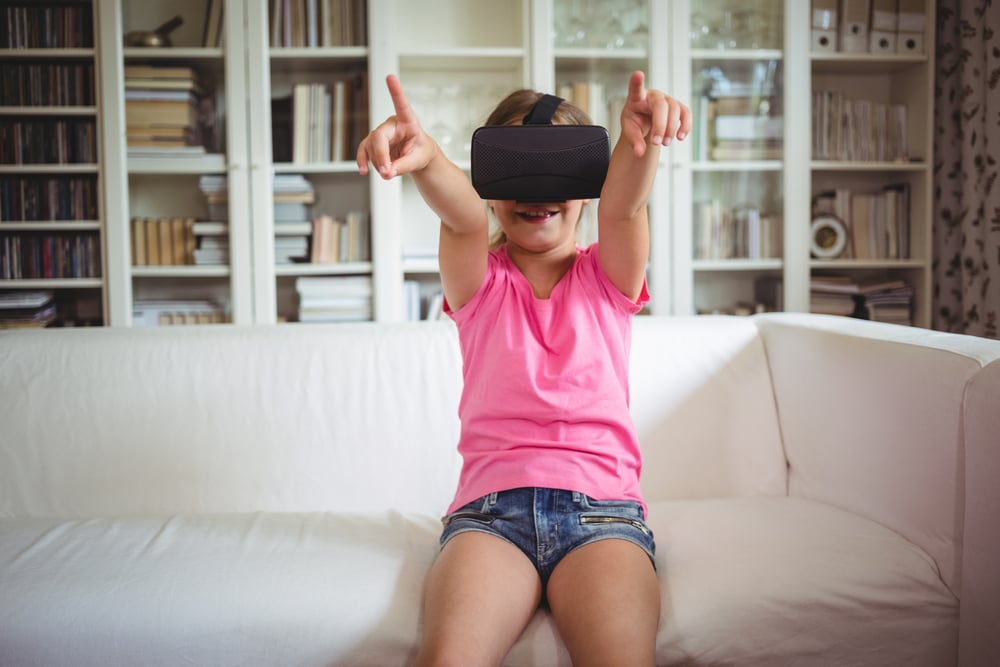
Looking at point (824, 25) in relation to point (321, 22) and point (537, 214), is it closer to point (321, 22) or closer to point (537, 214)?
point (321, 22)

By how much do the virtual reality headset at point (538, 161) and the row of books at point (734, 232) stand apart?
5.77 ft

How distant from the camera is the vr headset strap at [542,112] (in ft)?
3.78

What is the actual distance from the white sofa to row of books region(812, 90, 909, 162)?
1358 mm

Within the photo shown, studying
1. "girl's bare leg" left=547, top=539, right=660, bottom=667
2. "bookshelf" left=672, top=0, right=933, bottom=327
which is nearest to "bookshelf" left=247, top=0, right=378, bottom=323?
"bookshelf" left=672, top=0, right=933, bottom=327

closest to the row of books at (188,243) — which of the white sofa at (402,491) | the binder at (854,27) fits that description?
the white sofa at (402,491)

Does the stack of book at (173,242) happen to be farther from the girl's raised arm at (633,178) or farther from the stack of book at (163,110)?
the girl's raised arm at (633,178)

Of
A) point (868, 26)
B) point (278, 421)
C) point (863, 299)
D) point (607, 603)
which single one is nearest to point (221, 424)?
point (278, 421)

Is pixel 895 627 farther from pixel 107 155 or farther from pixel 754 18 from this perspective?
pixel 107 155

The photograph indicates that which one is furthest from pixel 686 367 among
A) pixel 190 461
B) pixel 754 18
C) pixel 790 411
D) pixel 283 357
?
pixel 754 18

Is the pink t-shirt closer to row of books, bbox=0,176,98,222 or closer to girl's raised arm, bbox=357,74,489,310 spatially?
girl's raised arm, bbox=357,74,489,310

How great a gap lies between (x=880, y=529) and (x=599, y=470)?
47 cm

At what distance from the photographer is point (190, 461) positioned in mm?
1419

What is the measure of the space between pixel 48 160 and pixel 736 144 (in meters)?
2.18

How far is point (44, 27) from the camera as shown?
252cm
